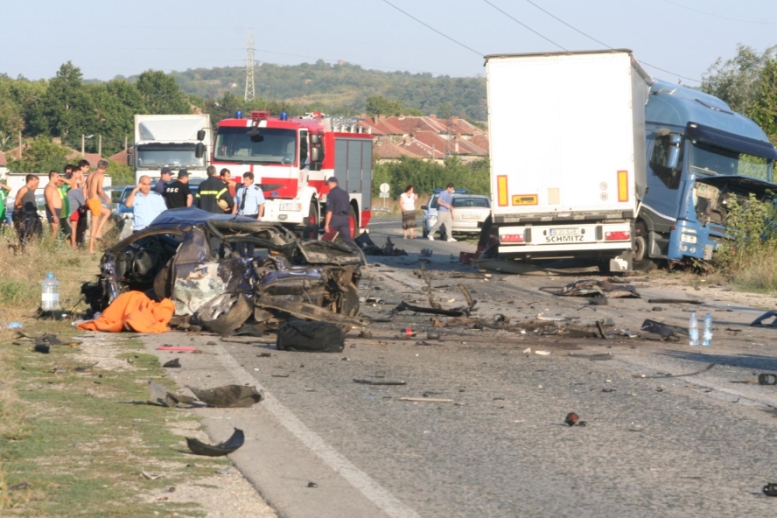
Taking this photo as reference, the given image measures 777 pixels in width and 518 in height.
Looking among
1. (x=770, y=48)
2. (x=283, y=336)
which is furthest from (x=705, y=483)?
(x=770, y=48)

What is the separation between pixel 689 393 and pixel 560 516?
3.88 m

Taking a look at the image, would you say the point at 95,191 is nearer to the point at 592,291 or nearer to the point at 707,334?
the point at 592,291

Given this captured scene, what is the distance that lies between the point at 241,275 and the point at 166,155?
19.1m

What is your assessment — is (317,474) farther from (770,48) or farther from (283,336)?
(770,48)

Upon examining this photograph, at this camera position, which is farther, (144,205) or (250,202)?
(250,202)

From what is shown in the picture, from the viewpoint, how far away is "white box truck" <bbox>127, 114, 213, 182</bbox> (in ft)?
99.5

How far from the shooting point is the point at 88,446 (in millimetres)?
6504

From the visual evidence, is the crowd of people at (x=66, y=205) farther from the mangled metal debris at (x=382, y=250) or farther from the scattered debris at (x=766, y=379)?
the scattered debris at (x=766, y=379)

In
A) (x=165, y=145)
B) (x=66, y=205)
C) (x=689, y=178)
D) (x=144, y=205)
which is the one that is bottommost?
(x=66, y=205)

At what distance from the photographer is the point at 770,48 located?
39906 mm

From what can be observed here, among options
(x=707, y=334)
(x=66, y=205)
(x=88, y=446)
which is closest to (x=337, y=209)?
(x=66, y=205)

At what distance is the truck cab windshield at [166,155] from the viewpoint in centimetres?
3034

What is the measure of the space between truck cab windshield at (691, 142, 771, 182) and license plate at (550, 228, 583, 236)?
3573mm

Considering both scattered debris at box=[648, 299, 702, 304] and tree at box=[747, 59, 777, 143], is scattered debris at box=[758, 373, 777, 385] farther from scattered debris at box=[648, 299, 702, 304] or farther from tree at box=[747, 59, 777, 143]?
tree at box=[747, 59, 777, 143]
